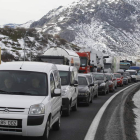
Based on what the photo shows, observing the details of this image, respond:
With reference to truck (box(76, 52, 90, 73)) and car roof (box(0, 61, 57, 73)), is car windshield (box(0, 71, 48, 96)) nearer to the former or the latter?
car roof (box(0, 61, 57, 73))

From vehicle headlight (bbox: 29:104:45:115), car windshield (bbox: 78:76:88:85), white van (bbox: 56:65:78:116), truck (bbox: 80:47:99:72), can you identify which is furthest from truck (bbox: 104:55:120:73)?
vehicle headlight (bbox: 29:104:45:115)

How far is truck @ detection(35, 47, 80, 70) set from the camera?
91.2ft

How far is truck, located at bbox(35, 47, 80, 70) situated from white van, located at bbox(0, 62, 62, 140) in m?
17.6

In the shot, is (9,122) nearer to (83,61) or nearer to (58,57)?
(58,57)

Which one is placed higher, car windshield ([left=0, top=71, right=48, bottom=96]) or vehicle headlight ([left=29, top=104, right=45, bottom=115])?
car windshield ([left=0, top=71, right=48, bottom=96])

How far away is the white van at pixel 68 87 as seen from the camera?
1388 cm

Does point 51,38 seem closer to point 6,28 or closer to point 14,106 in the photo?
point 6,28

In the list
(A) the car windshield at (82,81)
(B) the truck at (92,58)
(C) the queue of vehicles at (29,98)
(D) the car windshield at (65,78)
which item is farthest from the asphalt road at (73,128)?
(B) the truck at (92,58)

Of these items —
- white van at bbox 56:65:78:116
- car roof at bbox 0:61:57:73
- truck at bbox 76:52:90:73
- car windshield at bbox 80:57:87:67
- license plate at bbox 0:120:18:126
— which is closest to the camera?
license plate at bbox 0:120:18:126

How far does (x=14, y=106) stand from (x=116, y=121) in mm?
5456

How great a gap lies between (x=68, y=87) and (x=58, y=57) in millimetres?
13608

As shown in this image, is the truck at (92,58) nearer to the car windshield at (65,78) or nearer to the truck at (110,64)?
the truck at (110,64)

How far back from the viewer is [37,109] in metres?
7.97

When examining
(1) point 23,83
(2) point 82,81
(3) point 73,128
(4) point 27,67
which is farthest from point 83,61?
(1) point 23,83
